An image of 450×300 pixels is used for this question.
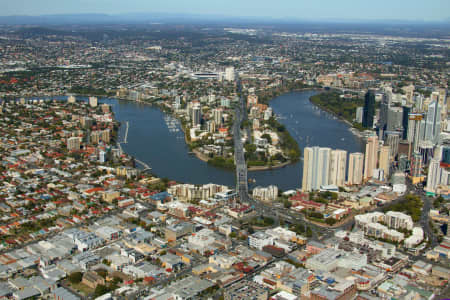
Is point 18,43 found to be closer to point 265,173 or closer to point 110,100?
point 110,100

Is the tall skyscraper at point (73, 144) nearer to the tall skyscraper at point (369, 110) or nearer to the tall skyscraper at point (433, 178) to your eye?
the tall skyscraper at point (433, 178)

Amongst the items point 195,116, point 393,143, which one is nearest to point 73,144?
point 195,116

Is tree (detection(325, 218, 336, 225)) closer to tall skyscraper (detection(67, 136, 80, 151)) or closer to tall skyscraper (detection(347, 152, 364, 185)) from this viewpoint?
tall skyscraper (detection(347, 152, 364, 185))

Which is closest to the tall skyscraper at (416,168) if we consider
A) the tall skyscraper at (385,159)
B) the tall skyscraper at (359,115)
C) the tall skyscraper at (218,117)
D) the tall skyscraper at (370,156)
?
the tall skyscraper at (385,159)

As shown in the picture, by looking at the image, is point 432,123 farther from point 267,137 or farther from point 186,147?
point 186,147

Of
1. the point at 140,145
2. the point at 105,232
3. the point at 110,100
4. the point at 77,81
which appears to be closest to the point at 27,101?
the point at 110,100
